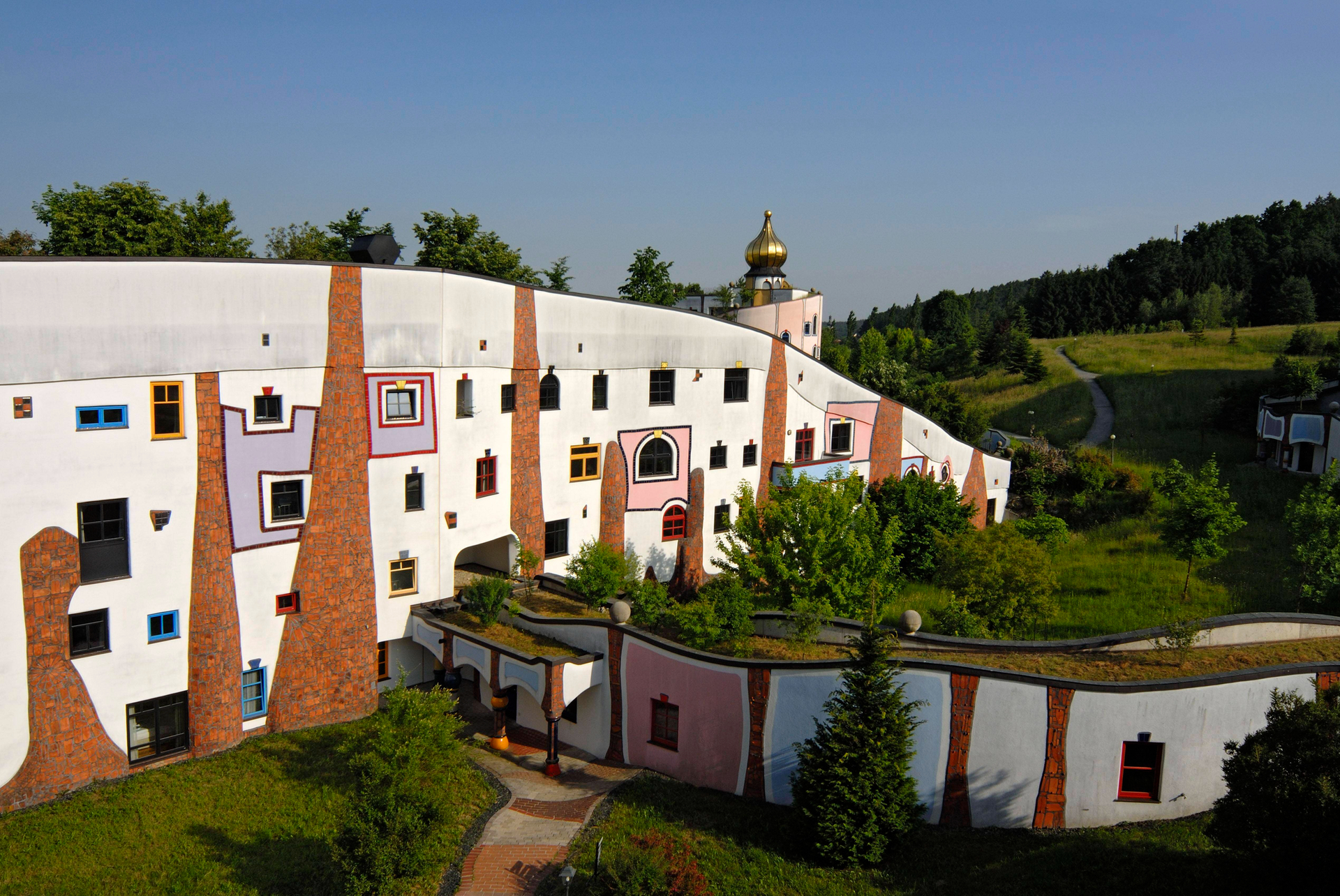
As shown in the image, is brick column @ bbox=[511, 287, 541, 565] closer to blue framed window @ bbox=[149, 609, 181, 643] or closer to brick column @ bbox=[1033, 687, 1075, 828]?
blue framed window @ bbox=[149, 609, 181, 643]

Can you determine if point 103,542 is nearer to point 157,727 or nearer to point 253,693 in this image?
point 157,727

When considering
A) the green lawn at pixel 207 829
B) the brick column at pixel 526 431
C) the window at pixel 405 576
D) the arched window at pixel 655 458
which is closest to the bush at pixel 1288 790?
the green lawn at pixel 207 829

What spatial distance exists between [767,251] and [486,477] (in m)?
29.5

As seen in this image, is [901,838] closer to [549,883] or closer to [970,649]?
[970,649]

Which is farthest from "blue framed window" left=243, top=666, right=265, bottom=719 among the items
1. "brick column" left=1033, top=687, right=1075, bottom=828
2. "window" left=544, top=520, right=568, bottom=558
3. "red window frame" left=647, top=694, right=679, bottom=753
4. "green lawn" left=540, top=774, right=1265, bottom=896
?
"brick column" left=1033, top=687, right=1075, bottom=828

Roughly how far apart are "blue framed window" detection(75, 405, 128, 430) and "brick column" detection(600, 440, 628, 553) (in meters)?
14.3

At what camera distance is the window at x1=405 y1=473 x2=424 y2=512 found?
24.3 meters

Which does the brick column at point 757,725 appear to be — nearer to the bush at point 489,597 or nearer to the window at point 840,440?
the bush at point 489,597

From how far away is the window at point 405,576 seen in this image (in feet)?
80.0

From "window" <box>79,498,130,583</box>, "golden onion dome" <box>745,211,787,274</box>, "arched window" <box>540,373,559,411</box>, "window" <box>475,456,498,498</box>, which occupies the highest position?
"golden onion dome" <box>745,211,787,274</box>

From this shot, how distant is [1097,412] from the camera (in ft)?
189

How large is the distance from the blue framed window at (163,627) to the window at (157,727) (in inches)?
59.7

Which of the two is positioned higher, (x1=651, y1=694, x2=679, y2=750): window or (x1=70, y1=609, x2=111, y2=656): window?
(x1=70, y1=609, x2=111, y2=656): window

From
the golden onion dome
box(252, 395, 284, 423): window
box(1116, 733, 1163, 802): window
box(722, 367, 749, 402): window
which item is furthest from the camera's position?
the golden onion dome
